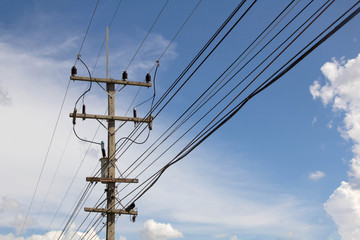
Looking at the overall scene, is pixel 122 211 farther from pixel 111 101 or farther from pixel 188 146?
pixel 188 146

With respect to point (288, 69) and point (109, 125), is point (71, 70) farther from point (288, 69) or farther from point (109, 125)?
point (288, 69)

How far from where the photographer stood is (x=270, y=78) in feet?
28.4

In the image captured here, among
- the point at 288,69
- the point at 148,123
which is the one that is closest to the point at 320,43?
the point at 288,69

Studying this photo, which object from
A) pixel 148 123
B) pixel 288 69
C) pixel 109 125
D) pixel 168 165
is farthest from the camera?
pixel 109 125

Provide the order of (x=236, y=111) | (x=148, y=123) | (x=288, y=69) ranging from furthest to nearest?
(x=148, y=123) → (x=236, y=111) → (x=288, y=69)

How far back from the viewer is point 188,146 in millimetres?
11094

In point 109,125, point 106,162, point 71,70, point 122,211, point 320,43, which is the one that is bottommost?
point 320,43

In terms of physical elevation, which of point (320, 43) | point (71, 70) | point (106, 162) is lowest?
point (320, 43)

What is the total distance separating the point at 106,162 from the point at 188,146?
8503 millimetres

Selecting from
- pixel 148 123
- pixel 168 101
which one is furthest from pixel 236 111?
pixel 148 123

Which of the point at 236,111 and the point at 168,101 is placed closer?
the point at 236,111

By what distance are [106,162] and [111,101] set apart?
8.67 ft

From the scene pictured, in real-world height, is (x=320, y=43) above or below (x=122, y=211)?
below

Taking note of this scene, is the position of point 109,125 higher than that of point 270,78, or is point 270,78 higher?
point 109,125
